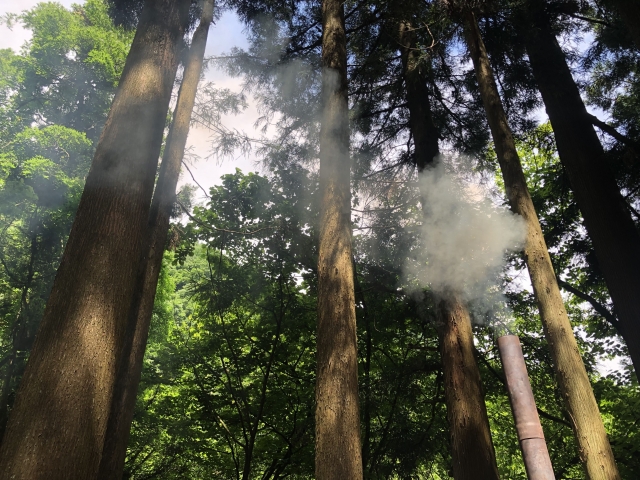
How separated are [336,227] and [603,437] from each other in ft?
9.87

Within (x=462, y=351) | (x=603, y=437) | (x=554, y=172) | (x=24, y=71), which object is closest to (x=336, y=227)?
(x=462, y=351)

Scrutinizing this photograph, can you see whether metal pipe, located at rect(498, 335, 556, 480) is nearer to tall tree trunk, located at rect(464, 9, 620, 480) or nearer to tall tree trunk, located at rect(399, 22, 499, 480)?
tall tree trunk, located at rect(464, 9, 620, 480)

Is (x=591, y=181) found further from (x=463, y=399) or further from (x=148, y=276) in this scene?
(x=148, y=276)

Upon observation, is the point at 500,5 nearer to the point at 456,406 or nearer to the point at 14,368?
the point at 456,406

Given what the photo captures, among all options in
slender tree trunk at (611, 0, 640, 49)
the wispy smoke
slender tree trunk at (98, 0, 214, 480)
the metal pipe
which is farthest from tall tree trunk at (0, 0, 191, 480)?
slender tree trunk at (611, 0, 640, 49)

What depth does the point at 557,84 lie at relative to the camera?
7562mm

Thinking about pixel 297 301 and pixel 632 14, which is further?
Result: pixel 297 301

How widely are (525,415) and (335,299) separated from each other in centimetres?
198

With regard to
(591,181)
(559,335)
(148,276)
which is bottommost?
(559,335)

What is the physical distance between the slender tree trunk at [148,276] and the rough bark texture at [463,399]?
3855 mm

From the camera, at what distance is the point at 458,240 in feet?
23.0

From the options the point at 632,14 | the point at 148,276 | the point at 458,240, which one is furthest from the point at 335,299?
the point at 632,14

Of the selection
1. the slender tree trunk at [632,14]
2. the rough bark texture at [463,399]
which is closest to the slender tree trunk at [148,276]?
the rough bark texture at [463,399]

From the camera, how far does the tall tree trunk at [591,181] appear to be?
244 inches
